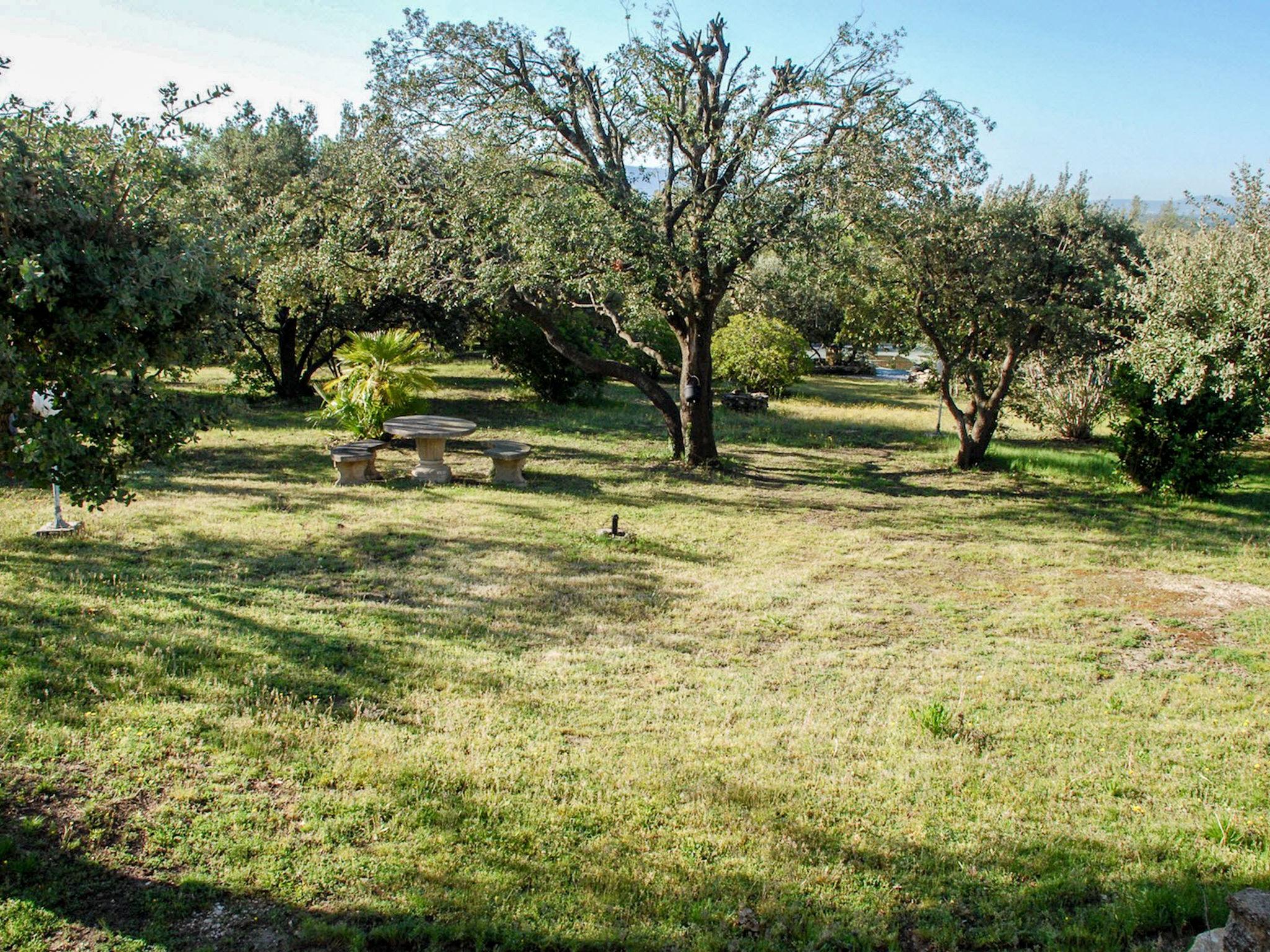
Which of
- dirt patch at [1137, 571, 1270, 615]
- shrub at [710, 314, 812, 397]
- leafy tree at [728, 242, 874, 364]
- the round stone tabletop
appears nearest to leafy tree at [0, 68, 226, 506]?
the round stone tabletop

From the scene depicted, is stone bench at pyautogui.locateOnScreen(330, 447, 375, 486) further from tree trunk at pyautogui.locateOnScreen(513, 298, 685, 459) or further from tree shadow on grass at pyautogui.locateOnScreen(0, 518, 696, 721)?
tree trunk at pyautogui.locateOnScreen(513, 298, 685, 459)

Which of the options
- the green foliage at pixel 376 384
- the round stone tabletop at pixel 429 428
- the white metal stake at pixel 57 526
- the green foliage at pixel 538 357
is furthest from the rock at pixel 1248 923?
the green foliage at pixel 538 357

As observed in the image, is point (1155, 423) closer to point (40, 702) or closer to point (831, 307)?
point (40, 702)

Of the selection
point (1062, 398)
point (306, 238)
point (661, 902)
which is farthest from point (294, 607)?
point (1062, 398)

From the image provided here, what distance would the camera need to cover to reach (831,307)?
28.5 meters

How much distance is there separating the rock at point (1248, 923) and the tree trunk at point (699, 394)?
10.3m

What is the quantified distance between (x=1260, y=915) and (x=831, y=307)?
90.1 ft

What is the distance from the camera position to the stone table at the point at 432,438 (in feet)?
36.8

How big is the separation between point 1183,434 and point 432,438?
10.0 meters

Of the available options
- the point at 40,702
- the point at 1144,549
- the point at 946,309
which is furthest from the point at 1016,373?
the point at 40,702

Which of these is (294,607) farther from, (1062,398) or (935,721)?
(1062,398)

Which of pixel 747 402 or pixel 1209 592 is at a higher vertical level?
pixel 747 402

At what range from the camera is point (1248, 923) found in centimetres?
238

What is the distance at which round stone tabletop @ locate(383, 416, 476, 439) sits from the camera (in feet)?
36.4
